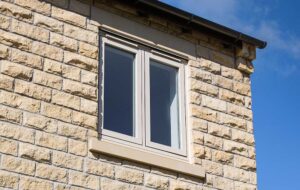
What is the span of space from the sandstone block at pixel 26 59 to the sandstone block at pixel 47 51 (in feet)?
0.32

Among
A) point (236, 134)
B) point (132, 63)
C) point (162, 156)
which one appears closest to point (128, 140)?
point (162, 156)

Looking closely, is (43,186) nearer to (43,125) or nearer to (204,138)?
(43,125)

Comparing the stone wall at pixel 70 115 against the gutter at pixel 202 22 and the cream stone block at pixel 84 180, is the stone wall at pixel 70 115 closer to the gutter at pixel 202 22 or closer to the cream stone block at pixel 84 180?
the cream stone block at pixel 84 180

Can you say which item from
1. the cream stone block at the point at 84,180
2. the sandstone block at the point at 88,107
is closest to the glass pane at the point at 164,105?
the sandstone block at the point at 88,107

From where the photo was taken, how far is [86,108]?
9.31m

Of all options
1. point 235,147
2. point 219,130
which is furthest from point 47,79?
point 235,147

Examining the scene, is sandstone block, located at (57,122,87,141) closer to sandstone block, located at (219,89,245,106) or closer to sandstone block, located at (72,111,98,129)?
sandstone block, located at (72,111,98,129)

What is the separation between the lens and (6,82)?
8.68 meters

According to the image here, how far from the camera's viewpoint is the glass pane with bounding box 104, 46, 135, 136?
9711 mm

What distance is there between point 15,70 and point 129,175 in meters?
1.98

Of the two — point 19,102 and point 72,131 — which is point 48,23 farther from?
point 72,131

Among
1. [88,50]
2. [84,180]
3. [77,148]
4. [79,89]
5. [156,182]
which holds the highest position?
[88,50]

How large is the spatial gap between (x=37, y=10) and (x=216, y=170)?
3.36 metres

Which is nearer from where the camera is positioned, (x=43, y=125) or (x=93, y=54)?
(x=43, y=125)
